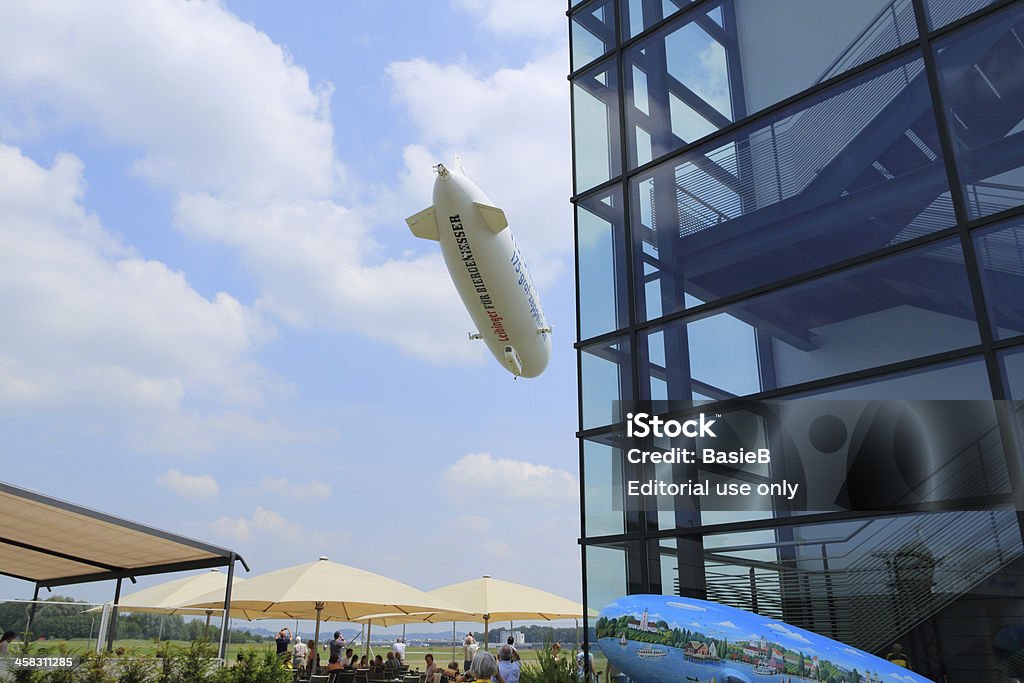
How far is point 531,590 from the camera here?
23062 millimetres

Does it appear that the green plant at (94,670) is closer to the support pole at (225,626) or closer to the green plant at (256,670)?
the green plant at (256,670)

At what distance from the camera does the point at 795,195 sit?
11.2 m

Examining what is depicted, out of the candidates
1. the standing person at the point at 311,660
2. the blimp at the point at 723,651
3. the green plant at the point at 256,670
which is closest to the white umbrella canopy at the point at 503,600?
the standing person at the point at 311,660

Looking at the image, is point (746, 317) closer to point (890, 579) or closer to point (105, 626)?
point (890, 579)

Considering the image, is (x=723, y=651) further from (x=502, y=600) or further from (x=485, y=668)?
(x=502, y=600)

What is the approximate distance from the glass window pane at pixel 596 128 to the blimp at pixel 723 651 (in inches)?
307

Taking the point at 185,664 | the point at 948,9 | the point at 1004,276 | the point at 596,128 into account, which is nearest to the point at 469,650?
the point at 185,664

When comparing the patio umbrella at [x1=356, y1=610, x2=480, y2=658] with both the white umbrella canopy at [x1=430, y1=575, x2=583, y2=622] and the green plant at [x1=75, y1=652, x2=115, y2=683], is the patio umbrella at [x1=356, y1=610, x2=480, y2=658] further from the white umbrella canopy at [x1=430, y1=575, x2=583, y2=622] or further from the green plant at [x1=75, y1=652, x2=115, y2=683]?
the green plant at [x1=75, y1=652, x2=115, y2=683]

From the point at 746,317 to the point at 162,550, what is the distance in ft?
33.8

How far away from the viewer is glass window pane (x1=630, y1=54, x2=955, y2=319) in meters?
10.1

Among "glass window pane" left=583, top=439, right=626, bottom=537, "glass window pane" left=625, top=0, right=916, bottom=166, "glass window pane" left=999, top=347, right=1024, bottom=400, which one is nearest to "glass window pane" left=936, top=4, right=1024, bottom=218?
"glass window pane" left=625, top=0, right=916, bottom=166

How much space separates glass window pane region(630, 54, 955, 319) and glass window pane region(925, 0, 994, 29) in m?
0.55

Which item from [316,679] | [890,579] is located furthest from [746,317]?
[316,679]

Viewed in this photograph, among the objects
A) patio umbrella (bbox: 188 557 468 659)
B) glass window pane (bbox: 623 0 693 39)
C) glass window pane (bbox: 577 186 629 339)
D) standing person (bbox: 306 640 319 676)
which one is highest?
glass window pane (bbox: 623 0 693 39)
